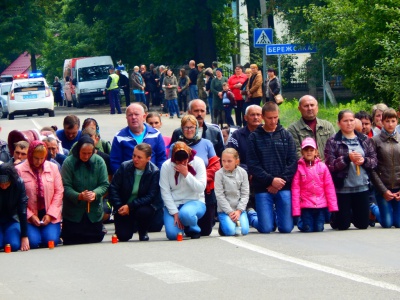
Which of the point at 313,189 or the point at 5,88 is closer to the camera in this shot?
the point at 313,189

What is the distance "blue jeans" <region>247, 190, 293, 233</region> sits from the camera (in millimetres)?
15062

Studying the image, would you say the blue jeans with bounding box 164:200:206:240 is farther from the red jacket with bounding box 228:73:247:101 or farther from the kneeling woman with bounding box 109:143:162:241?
the red jacket with bounding box 228:73:247:101

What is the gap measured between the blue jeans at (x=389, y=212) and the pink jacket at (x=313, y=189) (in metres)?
0.93

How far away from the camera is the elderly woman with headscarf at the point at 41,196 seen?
47.1 feet

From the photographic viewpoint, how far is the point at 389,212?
1562 cm

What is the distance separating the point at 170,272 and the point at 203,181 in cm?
328


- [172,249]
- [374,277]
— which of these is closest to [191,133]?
[172,249]

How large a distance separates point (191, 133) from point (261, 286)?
203 inches

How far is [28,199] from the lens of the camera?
47.2 feet

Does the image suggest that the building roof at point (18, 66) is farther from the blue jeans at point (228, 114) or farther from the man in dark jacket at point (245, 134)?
the man in dark jacket at point (245, 134)

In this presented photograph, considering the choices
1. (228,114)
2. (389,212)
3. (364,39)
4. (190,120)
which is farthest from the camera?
(228,114)

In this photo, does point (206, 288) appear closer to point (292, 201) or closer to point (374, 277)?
point (374, 277)

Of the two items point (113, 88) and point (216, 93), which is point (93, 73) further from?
point (216, 93)

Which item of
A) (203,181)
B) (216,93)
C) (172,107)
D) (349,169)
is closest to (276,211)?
(349,169)
